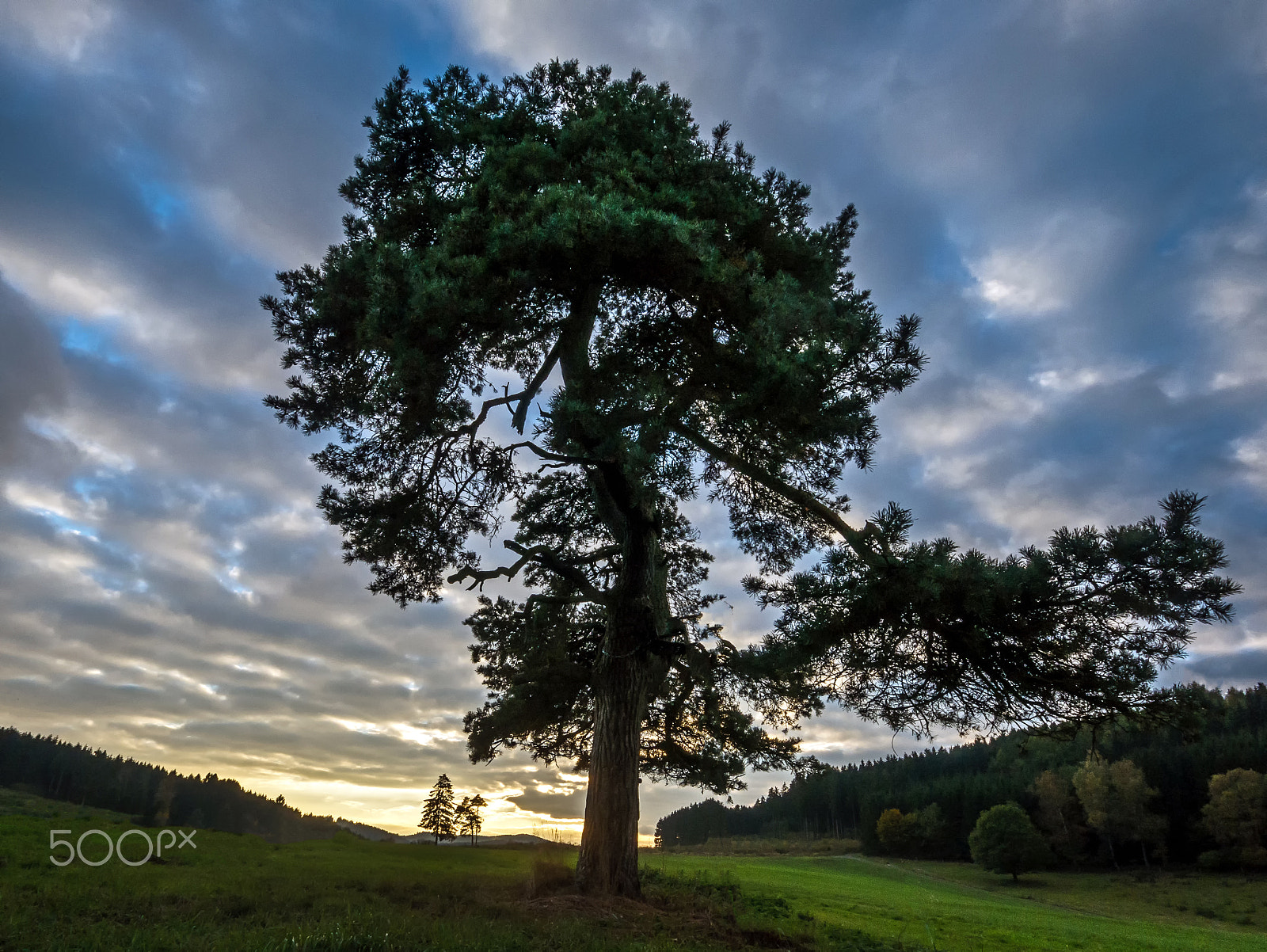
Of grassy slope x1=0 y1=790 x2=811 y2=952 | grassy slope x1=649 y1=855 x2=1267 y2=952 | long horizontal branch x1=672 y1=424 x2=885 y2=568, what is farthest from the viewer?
grassy slope x1=649 y1=855 x2=1267 y2=952

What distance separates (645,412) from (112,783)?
76.4 m

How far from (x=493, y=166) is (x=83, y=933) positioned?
10243mm

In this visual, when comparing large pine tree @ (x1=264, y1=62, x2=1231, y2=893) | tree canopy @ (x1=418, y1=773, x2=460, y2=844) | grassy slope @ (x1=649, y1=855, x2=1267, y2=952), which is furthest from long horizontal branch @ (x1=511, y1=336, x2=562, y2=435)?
tree canopy @ (x1=418, y1=773, x2=460, y2=844)

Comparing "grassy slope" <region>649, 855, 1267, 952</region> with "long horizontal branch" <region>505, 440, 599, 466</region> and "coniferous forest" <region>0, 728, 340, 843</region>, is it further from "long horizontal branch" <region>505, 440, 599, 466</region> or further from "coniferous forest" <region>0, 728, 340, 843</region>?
"coniferous forest" <region>0, 728, 340, 843</region>

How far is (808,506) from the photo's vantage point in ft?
36.2

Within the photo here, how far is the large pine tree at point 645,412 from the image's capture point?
8.08 metres

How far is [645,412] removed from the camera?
873 centimetres

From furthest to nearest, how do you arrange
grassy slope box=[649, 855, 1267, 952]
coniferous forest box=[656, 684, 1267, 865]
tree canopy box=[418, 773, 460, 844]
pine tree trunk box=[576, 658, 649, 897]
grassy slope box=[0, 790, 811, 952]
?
coniferous forest box=[656, 684, 1267, 865] → tree canopy box=[418, 773, 460, 844] → grassy slope box=[649, 855, 1267, 952] → pine tree trunk box=[576, 658, 649, 897] → grassy slope box=[0, 790, 811, 952]

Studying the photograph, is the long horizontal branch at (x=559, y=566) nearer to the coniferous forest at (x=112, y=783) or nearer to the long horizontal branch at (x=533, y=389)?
the long horizontal branch at (x=533, y=389)

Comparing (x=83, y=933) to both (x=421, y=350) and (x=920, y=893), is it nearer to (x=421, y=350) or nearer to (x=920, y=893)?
(x=421, y=350)

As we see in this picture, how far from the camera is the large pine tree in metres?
8.08

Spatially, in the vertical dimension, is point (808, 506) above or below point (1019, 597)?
above

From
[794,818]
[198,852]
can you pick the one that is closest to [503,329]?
[198,852]

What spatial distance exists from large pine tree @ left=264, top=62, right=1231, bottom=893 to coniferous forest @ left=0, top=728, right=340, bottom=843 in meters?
40.1
